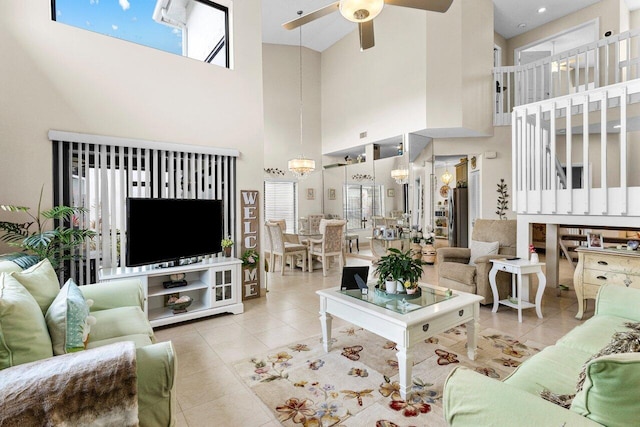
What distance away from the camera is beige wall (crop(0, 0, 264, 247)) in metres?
3.07

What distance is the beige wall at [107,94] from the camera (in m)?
3.07

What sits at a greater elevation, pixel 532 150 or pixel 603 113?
pixel 603 113

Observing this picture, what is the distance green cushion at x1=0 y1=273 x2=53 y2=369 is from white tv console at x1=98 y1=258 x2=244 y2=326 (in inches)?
69.0

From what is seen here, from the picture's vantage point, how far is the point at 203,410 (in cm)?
204

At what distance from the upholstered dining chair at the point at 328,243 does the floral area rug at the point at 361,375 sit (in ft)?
9.08

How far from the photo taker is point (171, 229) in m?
3.52

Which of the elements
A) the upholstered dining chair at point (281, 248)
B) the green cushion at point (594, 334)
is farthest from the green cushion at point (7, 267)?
the upholstered dining chair at point (281, 248)

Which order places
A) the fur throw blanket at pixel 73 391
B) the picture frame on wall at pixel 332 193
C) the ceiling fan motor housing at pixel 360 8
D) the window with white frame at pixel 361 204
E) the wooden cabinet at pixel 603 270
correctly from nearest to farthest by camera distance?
1. the fur throw blanket at pixel 73 391
2. the ceiling fan motor housing at pixel 360 8
3. the wooden cabinet at pixel 603 270
4. the window with white frame at pixel 361 204
5. the picture frame on wall at pixel 332 193

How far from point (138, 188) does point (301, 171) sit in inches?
142

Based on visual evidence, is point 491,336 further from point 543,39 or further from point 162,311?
point 543,39

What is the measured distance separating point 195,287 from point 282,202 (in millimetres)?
4851

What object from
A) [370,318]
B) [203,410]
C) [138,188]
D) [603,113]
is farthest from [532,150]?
[138,188]

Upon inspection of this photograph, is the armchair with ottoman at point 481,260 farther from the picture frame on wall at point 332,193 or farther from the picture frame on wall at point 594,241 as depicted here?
the picture frame on wall at point 332,193

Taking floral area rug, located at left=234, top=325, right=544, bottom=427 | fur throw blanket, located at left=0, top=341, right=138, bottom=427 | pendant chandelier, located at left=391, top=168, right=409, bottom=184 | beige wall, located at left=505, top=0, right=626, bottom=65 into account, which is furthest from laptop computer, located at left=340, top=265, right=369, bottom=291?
beige wall, located at left=505, top=0, right=626, bottom=65
